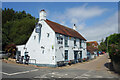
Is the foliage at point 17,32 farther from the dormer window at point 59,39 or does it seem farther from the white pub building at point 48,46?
the dormer window at point 59,39

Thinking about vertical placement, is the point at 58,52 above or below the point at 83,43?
below

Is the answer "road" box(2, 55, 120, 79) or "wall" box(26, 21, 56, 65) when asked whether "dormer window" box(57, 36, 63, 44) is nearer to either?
"wall" box(26, 21, 56, 65)

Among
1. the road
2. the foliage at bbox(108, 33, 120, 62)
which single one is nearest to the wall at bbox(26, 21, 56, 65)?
the road

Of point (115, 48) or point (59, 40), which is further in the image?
point (59, 40)

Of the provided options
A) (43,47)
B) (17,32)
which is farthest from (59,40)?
(17,32)

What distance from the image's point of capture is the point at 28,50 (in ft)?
67.8

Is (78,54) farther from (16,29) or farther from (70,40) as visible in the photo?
(16,29)

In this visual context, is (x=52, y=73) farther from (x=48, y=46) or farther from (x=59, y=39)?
(x=59, y=39)

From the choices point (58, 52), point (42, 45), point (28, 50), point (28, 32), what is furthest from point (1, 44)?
point (58, 52)

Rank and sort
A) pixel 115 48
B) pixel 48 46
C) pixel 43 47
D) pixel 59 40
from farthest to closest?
pixel 59 40 → pixel 43 47 → pixel 48 46 → pixel 115 48

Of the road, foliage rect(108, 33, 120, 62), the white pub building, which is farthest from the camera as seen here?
the white pub building

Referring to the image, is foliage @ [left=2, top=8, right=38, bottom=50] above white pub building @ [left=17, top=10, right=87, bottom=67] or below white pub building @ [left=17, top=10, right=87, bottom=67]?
above

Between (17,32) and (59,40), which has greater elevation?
(17,32)

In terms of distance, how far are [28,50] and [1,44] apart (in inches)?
496
